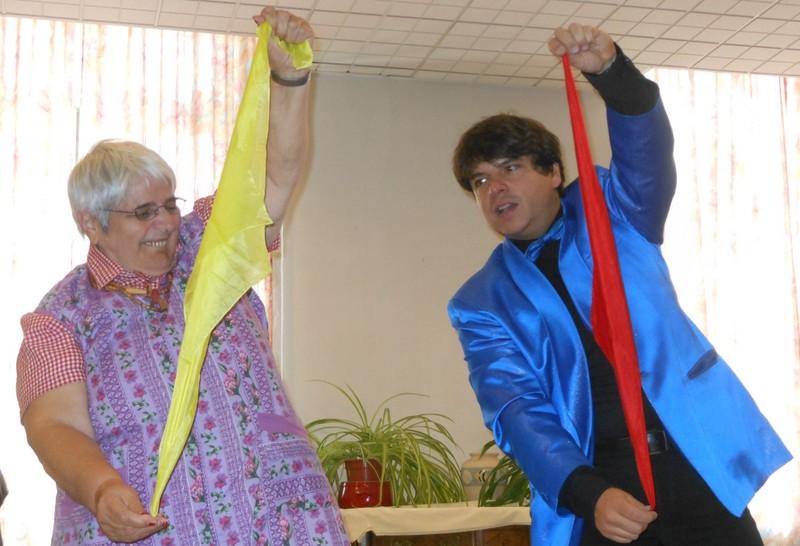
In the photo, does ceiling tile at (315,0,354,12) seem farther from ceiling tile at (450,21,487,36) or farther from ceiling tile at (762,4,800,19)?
ceiling tile at (762,4,800,19)

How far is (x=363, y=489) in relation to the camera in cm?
389

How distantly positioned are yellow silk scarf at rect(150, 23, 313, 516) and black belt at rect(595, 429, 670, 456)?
2.12ft

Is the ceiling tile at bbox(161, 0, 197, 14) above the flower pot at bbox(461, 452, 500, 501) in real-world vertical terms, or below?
above

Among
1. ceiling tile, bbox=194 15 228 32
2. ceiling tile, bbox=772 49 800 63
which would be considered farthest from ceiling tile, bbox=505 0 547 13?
ceiling tile, bbox=772 49 800 63

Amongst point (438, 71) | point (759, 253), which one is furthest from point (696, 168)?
point (438, 71)

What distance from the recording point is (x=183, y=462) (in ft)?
→ 5.39

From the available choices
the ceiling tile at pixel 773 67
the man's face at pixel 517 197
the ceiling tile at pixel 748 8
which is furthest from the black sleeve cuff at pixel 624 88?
the ceiling tile at pixel 773 67

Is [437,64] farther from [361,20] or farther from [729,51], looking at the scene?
[729,51]

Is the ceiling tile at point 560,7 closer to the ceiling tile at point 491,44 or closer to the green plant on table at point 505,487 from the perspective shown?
the ceiling tile at point 491,44

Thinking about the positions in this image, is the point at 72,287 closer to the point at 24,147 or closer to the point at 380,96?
the point at 24,147

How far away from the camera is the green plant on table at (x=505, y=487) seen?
3.90 metres

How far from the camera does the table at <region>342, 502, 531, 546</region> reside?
130 inches

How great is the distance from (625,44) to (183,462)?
4.23 m

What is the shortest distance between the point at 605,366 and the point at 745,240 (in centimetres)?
430
